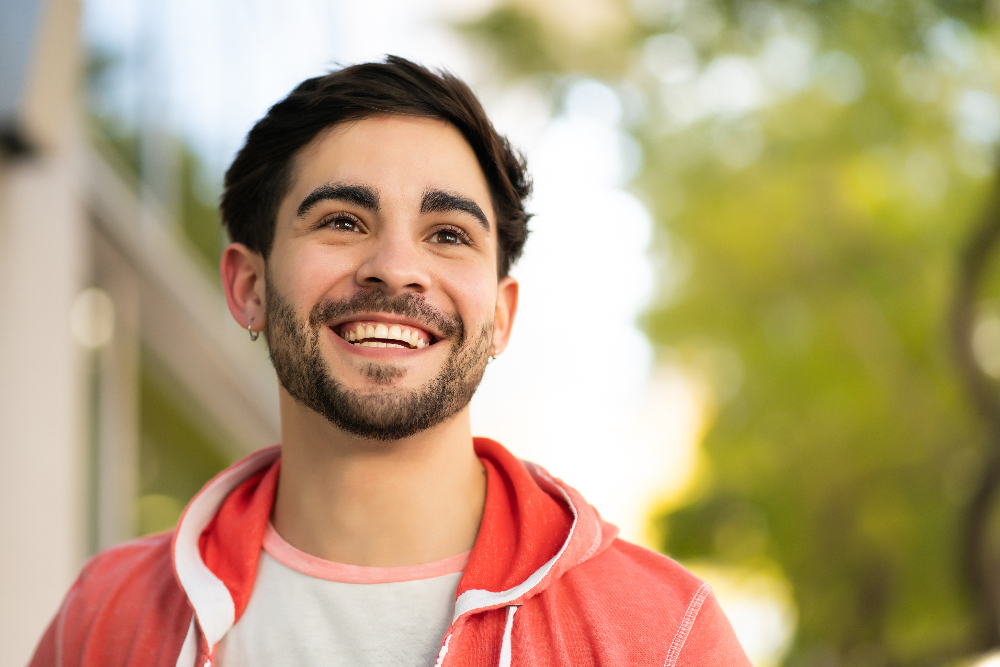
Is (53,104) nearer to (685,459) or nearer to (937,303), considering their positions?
(937,303)

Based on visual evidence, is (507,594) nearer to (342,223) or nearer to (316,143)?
(342,223)

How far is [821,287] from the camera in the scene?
502 inches

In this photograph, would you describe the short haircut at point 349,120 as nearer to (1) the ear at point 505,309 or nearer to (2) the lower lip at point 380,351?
(1) the ear at point 505,309

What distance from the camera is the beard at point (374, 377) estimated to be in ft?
6.25

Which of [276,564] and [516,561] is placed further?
[276,564]

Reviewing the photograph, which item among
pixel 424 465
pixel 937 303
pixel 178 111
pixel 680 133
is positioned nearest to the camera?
pixel 424 465

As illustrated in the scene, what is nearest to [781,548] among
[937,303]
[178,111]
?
[937,303]

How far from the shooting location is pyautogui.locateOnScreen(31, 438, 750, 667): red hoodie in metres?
1.78

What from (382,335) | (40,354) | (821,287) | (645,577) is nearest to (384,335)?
(382,335)

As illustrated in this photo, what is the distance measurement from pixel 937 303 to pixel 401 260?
1177 centimetres

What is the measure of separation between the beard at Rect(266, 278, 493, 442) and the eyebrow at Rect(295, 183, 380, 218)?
8.1 inches

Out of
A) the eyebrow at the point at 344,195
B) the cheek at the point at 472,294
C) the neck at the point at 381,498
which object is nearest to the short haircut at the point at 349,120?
the eyebrow at the point at 344,195

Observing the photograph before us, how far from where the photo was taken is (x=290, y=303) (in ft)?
6.50

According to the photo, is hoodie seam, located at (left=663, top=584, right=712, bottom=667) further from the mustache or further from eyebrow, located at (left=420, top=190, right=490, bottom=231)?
eyebrow, located at (left=420, top=190, right=490, bottom=231)
